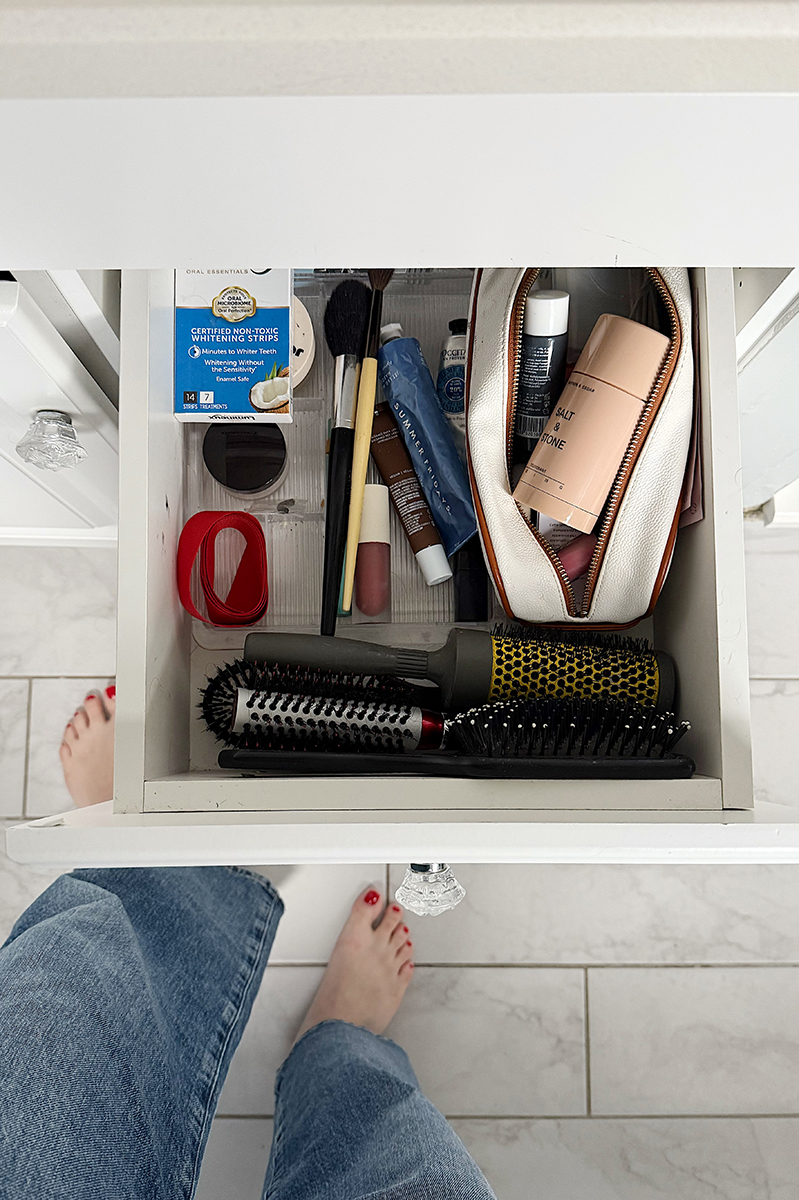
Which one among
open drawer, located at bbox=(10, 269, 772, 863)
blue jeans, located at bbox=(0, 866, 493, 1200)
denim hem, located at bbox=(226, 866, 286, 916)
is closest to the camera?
open drawer, located at bbox=(10, 269, 772, 863)

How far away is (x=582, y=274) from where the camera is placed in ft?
2.00

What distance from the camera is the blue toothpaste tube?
2.03ft

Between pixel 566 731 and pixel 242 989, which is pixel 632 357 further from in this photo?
pixel 242 989

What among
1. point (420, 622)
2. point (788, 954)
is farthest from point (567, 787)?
point (788, 954)

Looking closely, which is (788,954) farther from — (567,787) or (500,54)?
(500,54)

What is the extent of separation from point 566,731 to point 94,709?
0.83 m

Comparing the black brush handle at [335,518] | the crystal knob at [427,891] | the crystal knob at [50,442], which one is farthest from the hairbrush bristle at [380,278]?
the crystal knob at [427,891]

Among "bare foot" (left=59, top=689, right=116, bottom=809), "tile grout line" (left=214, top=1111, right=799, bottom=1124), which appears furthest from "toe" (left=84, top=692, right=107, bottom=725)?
"tile grout line" (left=214, top=1111, right=799, bottom=1124)

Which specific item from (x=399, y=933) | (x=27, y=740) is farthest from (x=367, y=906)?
(x=27, y=740)

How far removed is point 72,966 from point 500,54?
0.78 m

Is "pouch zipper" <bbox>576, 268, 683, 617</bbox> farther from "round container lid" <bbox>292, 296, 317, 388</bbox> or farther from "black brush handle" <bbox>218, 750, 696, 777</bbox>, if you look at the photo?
"round container lid" <bbox>292, 296, 317, 388</bbox>

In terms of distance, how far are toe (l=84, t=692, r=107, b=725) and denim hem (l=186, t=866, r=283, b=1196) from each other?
290 mm

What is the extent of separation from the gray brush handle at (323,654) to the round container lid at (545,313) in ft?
0.78

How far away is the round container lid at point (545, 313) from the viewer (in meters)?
0.54
